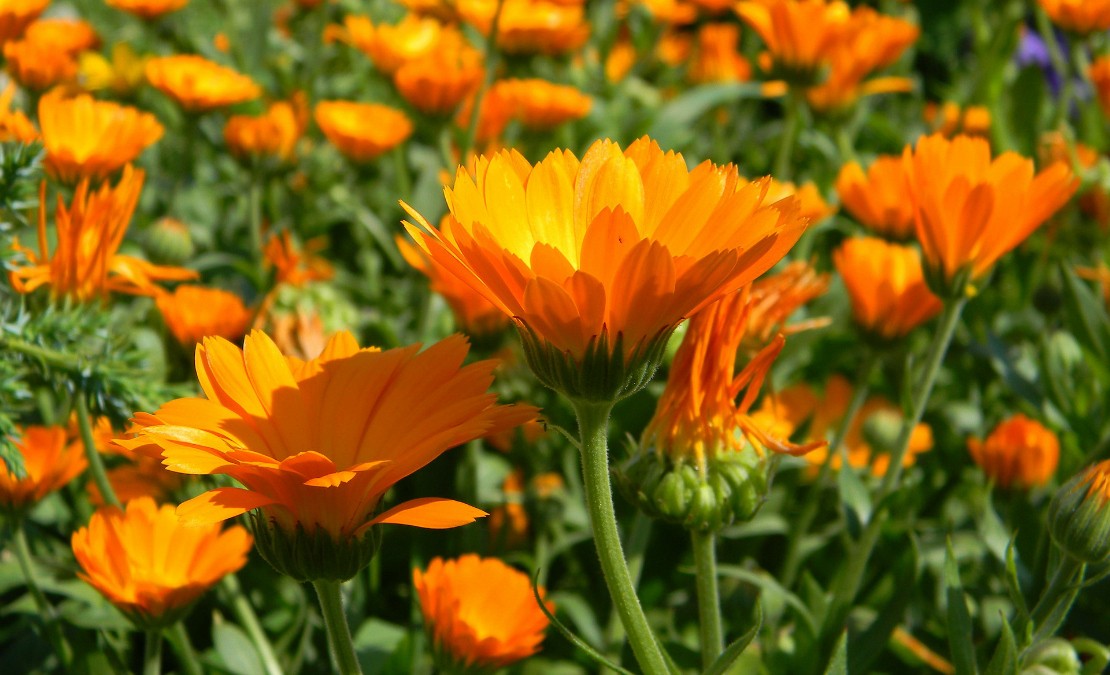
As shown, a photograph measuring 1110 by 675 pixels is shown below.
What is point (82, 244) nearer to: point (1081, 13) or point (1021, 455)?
point (1021, 455)

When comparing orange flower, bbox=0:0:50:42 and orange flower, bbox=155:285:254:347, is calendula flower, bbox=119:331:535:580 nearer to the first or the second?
orange flower, bbox=155:285:254:347


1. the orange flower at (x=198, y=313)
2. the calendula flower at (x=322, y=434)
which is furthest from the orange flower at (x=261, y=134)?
the calendula flower at (x=322, y=434)

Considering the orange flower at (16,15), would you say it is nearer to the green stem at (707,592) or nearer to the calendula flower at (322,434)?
the calendula flower at (322,434)

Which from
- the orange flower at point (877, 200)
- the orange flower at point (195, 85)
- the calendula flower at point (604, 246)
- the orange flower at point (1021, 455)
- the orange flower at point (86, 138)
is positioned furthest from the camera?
the orange flower at point (195, 85)

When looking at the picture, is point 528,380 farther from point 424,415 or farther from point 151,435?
point 151,435

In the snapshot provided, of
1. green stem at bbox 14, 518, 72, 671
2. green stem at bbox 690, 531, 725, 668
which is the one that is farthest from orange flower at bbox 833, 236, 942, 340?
green stem at bbox 14, 518, 72, 671

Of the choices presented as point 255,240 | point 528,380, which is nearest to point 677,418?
point 528,380
